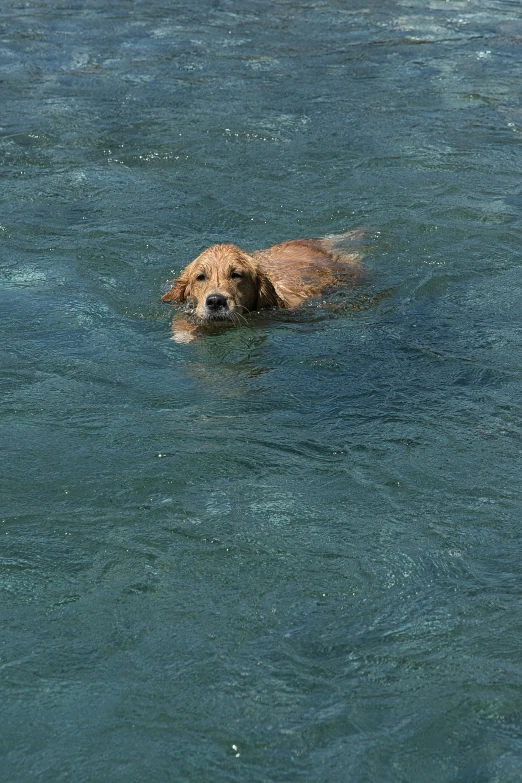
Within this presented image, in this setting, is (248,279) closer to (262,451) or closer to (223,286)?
(223,286)

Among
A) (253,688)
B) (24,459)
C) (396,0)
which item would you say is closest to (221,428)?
(24,459)

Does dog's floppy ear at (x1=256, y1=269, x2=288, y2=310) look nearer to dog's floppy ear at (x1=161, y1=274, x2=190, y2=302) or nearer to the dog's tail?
dog's floppy ear at (x1=161, y1=274, x2=190, y2=302)

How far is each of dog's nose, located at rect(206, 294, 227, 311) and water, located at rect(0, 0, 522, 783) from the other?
0.37 meters

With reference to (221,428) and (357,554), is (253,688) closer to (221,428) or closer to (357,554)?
(357,554)

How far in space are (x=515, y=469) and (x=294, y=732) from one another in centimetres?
234

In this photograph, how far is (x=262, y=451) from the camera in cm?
597

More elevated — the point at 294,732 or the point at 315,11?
the point at 315,11

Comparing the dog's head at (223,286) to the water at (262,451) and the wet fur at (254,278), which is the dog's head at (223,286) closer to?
the wet fur at (254,278)

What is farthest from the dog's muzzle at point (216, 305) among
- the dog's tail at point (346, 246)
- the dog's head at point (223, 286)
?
the dog's tail at point (346, 246)

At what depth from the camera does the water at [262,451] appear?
3.99 metres

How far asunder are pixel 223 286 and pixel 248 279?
0.22 m

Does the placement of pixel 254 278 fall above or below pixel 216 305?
above

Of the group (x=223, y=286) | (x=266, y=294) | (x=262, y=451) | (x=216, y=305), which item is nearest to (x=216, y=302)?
(x=216, y=305)

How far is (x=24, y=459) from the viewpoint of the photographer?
5867 mm
